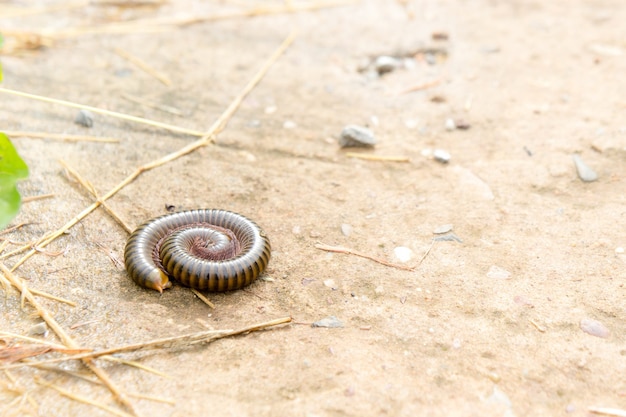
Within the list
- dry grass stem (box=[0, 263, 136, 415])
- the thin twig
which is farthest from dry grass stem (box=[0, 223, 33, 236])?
dry grass stem (box=[0, 263, 136, 415])

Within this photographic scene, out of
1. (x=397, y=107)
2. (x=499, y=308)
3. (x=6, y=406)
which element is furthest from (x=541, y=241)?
(x=6, y=406)

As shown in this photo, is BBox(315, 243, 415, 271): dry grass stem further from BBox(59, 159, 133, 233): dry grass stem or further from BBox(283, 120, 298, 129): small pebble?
BBox(283, 120, 298, 129): small pebble

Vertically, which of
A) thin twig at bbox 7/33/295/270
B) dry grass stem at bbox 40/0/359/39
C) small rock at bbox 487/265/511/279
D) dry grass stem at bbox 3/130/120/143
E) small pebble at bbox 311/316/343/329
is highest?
dry grass stem at bbox 40/0/359/39

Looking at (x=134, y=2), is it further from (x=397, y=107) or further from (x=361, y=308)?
(x=361, y=308)

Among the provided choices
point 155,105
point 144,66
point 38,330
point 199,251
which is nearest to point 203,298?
point 199,251

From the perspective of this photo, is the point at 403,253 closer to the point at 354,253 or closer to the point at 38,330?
the point at 354,253
